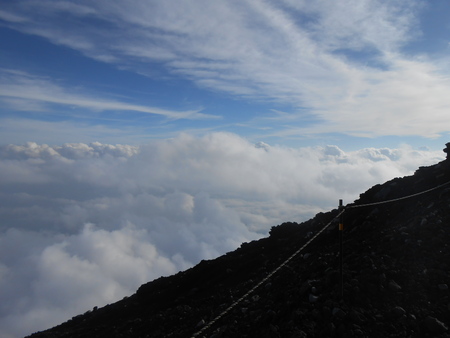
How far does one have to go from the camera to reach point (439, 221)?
47.4 ft

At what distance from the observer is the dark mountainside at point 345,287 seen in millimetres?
9992

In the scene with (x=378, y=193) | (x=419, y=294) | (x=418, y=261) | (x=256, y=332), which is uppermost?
(x=378, y=193)

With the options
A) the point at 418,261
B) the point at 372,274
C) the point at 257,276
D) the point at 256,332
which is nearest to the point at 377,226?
the point at 418,261

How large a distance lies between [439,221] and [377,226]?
292cm

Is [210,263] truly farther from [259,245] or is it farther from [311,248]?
[311,248]

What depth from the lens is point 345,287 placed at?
11.4m

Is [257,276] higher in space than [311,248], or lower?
lower

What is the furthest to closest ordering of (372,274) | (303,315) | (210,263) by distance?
(210,263) → (372,274) → (303,315)

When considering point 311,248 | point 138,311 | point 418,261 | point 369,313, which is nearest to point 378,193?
point 311,248

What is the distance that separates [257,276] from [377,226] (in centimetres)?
749

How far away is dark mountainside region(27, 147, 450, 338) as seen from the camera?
999cm

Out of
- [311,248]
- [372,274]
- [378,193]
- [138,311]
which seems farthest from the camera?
[138,311]

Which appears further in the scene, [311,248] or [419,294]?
[311,248]

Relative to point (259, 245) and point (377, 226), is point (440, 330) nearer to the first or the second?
point (377, 226)
